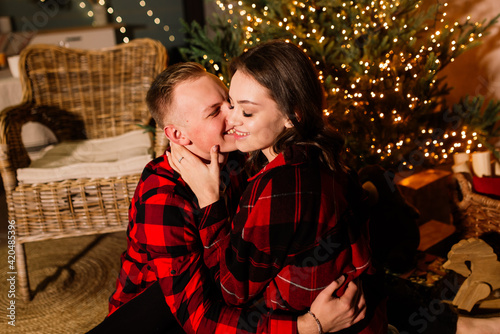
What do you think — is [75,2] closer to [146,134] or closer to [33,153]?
[33,153]

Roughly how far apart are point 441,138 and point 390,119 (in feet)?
1.07

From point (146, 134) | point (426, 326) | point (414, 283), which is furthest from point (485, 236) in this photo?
point (146, 134)

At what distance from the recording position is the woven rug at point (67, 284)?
1929 millimetres

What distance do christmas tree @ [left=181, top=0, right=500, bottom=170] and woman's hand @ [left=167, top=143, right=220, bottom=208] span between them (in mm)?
744

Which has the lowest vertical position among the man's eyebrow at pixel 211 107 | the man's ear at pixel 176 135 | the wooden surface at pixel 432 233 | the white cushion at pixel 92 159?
the wooden surface at pixel 432 233

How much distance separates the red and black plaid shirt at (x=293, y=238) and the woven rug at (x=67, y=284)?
117 centimetres

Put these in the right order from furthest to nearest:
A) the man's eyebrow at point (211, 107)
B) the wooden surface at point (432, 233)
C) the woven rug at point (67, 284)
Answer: the wooden surface at point (432, 233) → the woven rug at point (67, 284) → the man's eyebrow at point (211, 107)

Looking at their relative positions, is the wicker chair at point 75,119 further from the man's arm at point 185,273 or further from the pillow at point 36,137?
the man's arm at point 185,273

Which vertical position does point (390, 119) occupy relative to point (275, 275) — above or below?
above

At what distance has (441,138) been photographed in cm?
209

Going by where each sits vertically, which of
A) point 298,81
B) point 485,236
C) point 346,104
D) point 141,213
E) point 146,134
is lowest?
point 485,236

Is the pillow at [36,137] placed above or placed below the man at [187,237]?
below

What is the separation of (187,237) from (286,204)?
1.09 ft

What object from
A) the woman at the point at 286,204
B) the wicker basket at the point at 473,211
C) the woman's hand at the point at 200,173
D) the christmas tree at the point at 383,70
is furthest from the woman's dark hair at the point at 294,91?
the wicker basket at the point at 473,211
